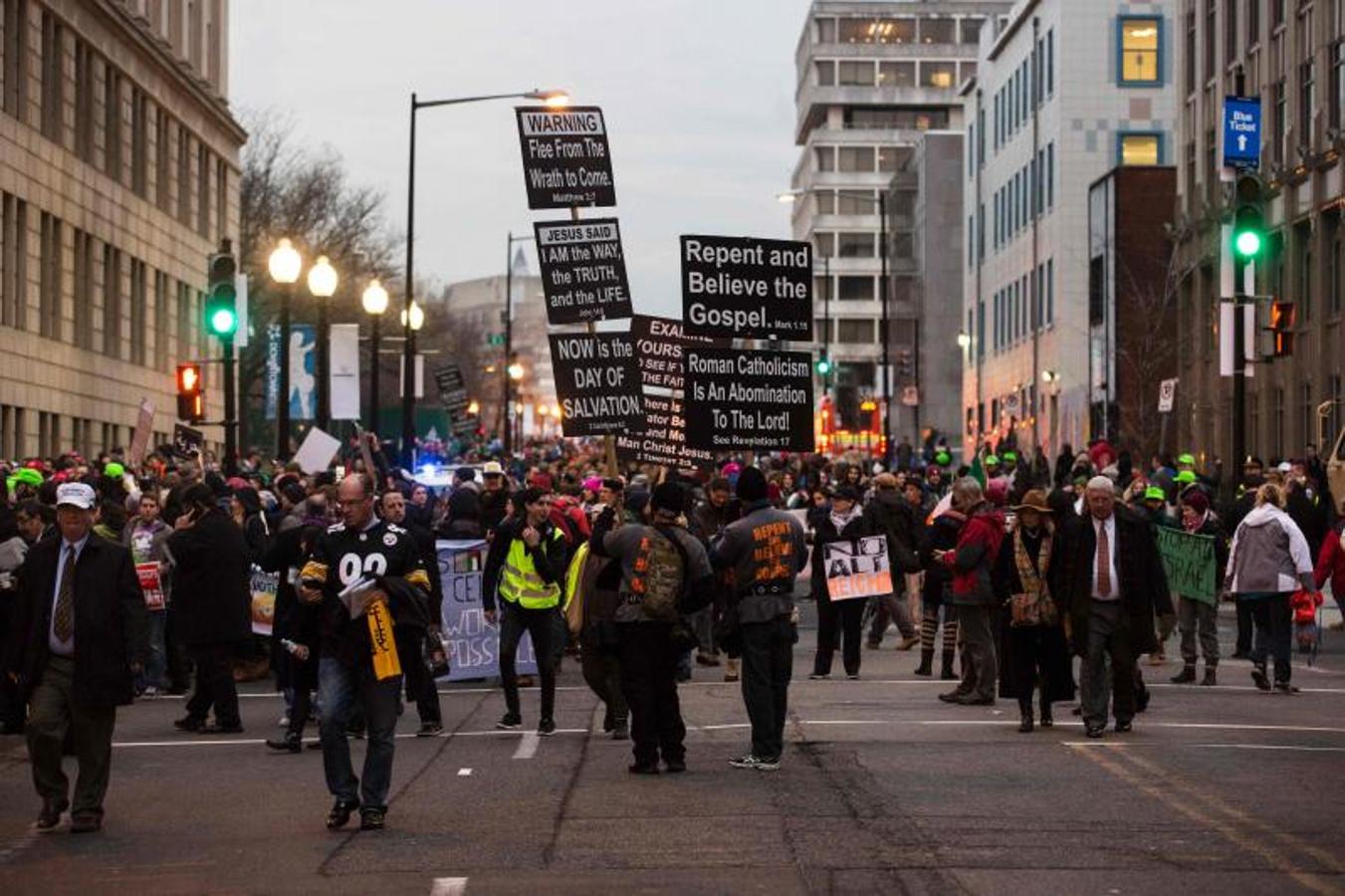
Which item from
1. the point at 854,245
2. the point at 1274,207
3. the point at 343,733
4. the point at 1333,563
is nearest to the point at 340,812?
the point at 343,733

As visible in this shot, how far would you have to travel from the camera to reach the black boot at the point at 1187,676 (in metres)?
23.5

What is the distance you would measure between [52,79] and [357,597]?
4315cm

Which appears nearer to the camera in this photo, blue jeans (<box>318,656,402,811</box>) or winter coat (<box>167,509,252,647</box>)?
blue jeans (<box>318,656,402,811</box>)

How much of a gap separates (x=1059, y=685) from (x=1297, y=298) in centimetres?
3815

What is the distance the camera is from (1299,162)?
178 feet

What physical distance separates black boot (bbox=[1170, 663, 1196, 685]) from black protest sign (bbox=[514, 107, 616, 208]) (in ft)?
26.0

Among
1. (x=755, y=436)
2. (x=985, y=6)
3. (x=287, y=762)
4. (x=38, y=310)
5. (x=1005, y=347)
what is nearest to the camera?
(x=287, y=762)

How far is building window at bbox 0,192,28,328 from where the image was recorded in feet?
165

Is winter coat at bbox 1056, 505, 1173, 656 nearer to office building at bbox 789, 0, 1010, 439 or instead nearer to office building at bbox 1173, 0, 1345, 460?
office building at bbox 1173, 0, 1345, 460

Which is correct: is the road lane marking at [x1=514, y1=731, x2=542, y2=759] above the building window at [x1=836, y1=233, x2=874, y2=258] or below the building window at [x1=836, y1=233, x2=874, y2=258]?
below

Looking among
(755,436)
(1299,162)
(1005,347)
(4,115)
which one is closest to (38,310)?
(4,115)

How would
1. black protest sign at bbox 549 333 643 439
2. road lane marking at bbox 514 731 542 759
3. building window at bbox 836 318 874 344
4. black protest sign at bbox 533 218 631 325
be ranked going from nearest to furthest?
road lane marking at bbox 514 731 542 759, black protest sign at bbox 549 333 643 439, black protest sign at bbox 533 218 631 325, building window at bbox 836 318 874 344

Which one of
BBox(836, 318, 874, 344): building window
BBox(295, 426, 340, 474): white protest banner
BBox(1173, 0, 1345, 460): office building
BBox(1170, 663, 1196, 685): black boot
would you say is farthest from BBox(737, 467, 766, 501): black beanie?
BBox(836, 318, 874, 344): building window

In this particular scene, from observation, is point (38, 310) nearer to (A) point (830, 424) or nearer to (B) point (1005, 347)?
(A) point (830, 424)
